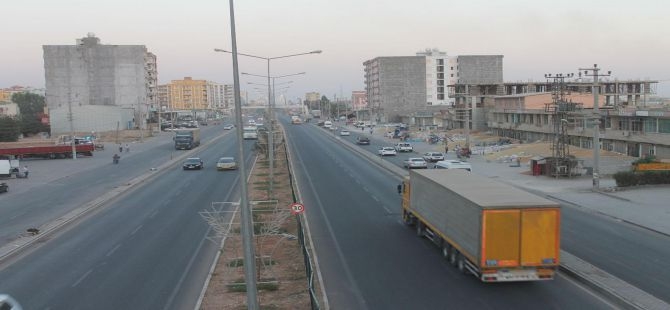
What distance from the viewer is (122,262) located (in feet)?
65.3

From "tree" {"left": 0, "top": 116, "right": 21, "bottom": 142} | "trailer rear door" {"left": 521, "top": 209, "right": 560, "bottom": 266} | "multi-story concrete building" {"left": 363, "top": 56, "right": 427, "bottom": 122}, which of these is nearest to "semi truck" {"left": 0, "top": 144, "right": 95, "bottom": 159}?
"tree" {"left": 0, "top": 116, "right": 21, "bottom": 142}

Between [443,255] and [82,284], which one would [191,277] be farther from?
[443,255]

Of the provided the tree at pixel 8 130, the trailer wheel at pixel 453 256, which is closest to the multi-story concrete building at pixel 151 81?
the tree at pixel 8 130

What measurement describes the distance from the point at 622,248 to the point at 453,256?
588cm

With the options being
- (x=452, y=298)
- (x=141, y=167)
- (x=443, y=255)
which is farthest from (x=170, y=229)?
(x=141, y=167)

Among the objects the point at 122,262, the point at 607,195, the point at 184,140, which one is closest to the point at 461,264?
the point at 122,262

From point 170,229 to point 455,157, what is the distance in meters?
40.2

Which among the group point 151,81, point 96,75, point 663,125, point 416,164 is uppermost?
point 96,75

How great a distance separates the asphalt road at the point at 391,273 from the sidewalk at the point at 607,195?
854cm

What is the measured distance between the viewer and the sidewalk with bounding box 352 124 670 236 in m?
26.4

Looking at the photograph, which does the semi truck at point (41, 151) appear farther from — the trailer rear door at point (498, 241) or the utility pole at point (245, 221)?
the utility pole at point (245, 221)

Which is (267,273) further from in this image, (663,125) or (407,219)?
(663,125)

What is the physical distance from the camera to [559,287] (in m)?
16.0

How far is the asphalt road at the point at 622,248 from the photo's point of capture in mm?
16516
